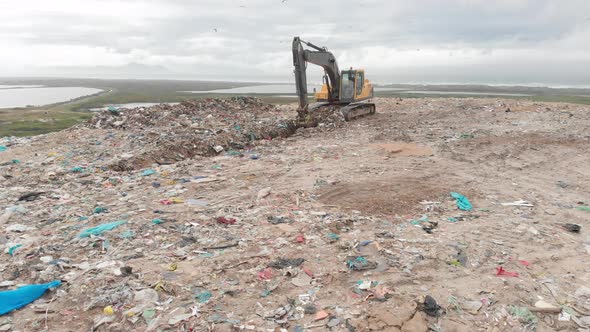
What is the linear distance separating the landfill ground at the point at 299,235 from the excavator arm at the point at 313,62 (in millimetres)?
2257

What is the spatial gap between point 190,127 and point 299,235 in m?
7.38

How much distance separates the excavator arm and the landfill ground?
226 centimetres

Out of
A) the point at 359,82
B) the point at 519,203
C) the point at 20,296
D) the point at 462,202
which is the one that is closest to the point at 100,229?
the point at 20,296

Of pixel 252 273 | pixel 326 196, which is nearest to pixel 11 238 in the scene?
pixel 252 273

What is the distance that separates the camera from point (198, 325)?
3.04 m

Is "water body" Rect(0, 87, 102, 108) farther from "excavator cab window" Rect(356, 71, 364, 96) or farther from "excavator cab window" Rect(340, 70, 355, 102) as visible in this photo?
"excavator cab window" Rect(356, 71, 364, 96)

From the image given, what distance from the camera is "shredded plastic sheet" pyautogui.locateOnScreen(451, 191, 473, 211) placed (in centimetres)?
561

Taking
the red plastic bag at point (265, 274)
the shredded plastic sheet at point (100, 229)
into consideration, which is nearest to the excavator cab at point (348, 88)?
the shredded plastic sheet at point (100, 229)

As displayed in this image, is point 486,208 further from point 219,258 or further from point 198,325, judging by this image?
point 198,325

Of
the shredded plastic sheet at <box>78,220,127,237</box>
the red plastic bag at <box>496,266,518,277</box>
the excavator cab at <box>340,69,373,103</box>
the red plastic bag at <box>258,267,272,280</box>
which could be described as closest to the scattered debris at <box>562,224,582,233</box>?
the red plastic bag at <box>496,266,518,277</box>

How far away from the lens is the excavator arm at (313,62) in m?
11.1

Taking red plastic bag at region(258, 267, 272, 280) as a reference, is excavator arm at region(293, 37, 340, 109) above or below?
above

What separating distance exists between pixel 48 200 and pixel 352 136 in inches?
286

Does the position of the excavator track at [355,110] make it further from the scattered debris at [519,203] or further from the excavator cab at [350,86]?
the scattered debris at [519,203]
